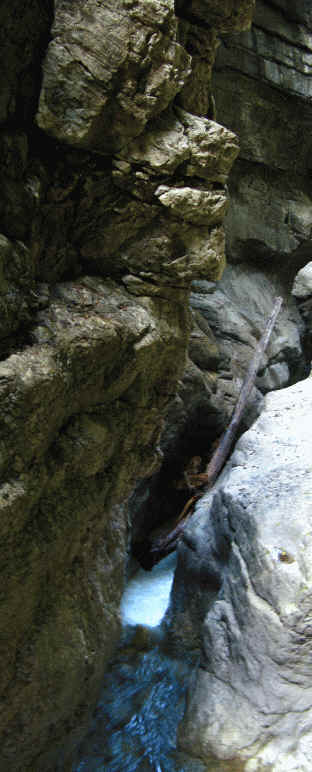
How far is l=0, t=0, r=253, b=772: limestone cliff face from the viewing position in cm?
264

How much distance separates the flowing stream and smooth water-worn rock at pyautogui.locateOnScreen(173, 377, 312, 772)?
0.75 feet

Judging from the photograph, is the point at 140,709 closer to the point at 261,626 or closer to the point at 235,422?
the point at 261,626

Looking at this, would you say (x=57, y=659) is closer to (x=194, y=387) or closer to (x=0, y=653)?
(x=0, y=653)

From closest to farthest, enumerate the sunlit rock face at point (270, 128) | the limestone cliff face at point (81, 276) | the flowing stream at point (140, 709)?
the limestone cliff face at point (81, 276) → the flowing stream at point (140, 709) → the sunlit rock face at point (270, 128)

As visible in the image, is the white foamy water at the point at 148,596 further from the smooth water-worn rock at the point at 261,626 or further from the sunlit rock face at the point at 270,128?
the sunlit rock face at the point at 270,128

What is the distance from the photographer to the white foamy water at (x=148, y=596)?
6504mm

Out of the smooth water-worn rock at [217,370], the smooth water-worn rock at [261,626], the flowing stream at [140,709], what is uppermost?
the smooth water-worn rock at [217,370]

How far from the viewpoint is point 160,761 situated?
14.5 ft

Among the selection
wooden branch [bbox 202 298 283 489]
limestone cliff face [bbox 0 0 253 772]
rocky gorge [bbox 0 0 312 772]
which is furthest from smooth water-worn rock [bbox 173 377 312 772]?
wooden branch [bbox 202 298 283 489]

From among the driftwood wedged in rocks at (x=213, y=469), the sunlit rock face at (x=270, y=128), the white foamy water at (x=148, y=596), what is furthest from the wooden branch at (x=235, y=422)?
the sunlit rock face at (x=270, y=128)

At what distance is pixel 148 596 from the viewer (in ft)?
23.8

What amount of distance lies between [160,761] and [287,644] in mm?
1469

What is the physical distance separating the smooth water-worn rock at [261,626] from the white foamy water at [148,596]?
1.52 meters

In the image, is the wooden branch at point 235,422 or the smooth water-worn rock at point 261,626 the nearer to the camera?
the smooth water-worn rock at point 261,626
